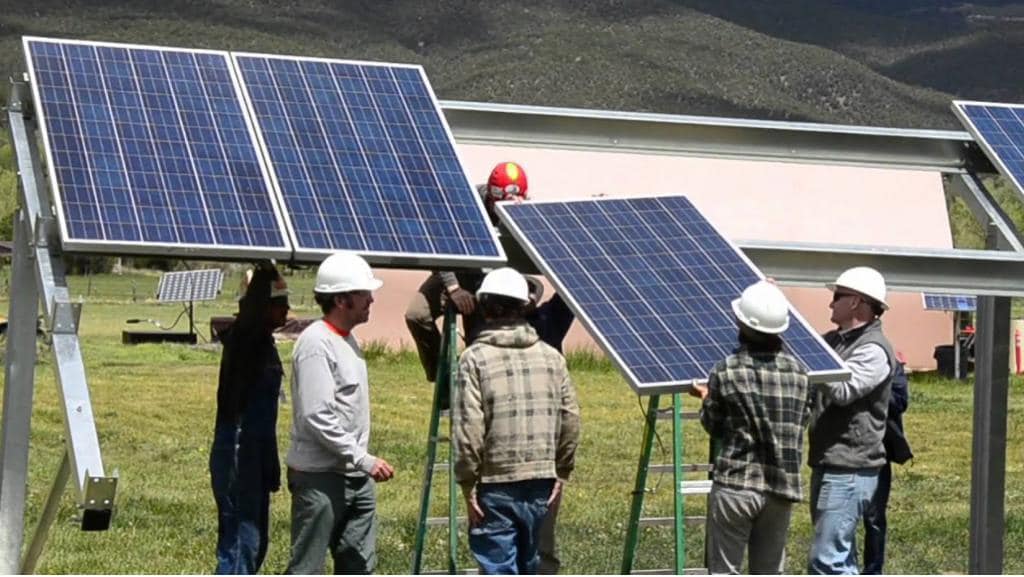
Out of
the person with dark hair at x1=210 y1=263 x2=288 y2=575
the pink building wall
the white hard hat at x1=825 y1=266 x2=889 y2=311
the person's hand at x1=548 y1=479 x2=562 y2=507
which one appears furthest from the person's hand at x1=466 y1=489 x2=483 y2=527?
the pink building wall

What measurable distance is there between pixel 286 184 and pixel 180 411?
47.8 feet

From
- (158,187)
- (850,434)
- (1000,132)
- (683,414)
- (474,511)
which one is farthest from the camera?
(1000,132)

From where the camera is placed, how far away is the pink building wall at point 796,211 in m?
36.2

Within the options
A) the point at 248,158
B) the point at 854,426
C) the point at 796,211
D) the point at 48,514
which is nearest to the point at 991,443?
the point at 854,426

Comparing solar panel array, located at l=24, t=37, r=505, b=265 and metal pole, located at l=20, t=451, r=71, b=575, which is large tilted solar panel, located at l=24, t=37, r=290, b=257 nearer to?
solar panel array, located at l=24, t=37, r=505, b=265

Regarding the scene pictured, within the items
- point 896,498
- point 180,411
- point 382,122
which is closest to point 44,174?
point 382,122

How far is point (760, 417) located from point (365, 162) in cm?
249

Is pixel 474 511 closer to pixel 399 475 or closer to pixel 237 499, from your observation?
pixel 237 499

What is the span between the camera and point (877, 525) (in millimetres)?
11906

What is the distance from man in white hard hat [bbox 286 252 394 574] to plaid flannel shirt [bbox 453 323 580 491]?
423mm

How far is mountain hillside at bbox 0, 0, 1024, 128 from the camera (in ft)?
486

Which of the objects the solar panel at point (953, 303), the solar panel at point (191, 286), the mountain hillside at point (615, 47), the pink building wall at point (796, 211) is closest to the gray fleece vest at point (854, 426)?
the solar panel at point (953, 303)

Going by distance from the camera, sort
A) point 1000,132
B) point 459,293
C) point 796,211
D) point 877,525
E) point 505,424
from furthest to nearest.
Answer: point 796,211 < point 1000,132 < point 877,525 < point 459,293 < point 505,424

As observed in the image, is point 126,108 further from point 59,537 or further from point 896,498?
point 896,498
